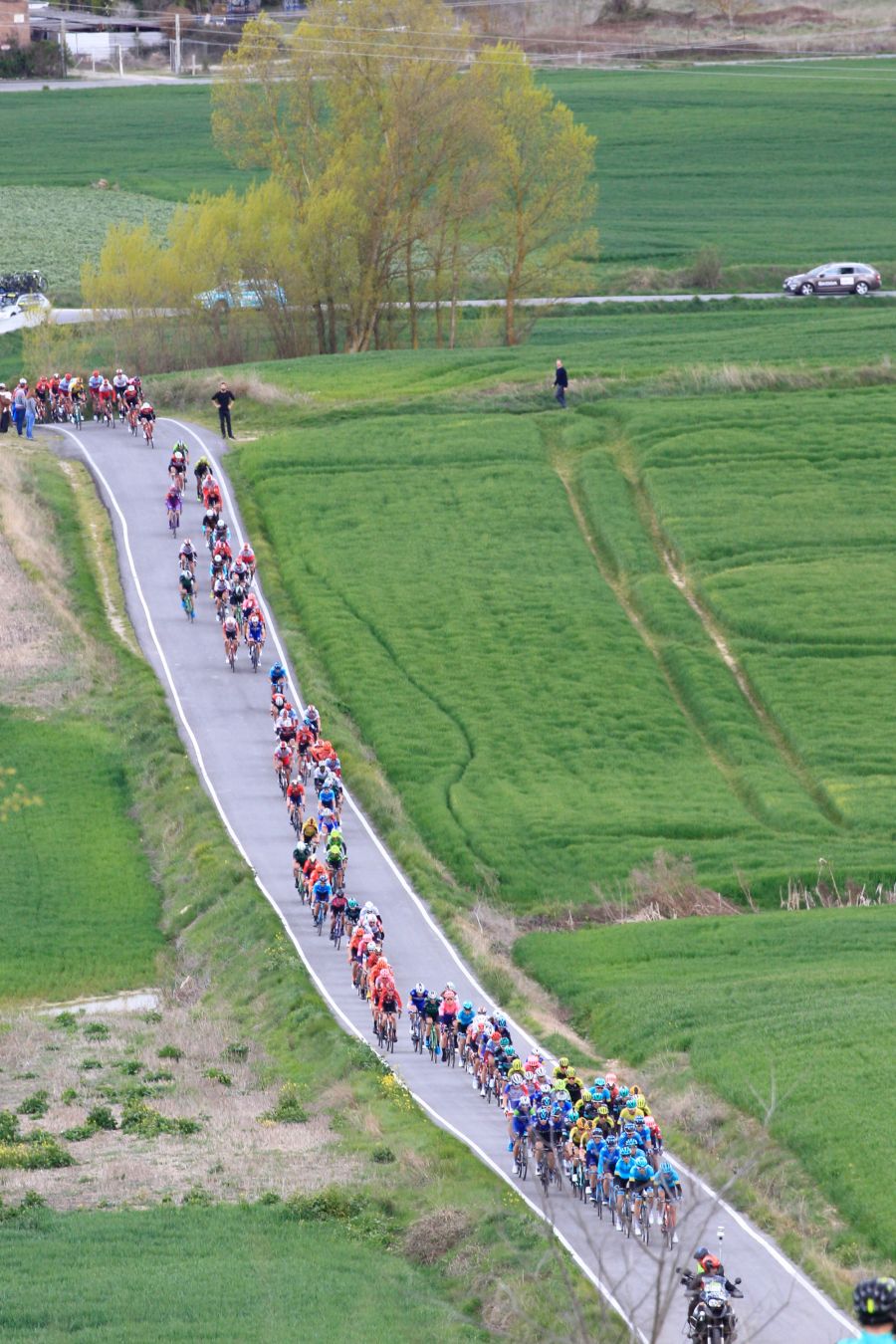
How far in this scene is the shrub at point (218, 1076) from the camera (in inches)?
A: 1372

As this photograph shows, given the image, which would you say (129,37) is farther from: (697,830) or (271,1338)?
(271,1338)

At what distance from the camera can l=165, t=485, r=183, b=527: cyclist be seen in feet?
209

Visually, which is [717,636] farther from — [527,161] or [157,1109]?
[527,161]

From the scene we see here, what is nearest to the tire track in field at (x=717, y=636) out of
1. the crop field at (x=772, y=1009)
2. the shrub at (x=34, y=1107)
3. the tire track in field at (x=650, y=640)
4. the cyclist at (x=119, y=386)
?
the tire track in field at (x=650, y=640)

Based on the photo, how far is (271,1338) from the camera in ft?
76.6

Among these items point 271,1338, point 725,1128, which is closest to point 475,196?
point 725,1128

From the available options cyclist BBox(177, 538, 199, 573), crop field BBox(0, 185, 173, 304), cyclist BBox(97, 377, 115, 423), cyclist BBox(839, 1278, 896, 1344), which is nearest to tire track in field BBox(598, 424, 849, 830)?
cyclist BBox(177, 538, 199, 573)

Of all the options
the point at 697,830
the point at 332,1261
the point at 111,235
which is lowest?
the point at 697,830

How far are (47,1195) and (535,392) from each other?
189ft

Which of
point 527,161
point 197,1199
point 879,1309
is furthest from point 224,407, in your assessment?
point 879,1309

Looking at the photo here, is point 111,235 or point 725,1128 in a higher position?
point 111,235

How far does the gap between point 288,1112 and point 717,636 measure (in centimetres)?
3344

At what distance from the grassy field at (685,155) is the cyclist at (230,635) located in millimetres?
61178

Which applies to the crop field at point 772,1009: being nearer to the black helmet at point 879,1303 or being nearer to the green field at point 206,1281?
Answer: the green field at point 206,1281
